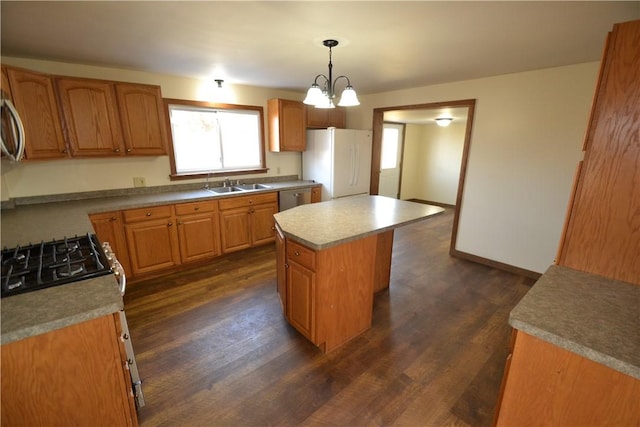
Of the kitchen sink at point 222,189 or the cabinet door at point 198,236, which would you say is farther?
the kitchen sink at point 222,189

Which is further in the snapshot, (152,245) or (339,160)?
(339,160)

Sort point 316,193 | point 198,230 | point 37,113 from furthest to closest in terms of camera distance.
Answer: point 316,193, point 198,230, point 37,113

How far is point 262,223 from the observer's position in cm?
382

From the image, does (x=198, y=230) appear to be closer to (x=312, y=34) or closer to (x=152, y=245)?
(x=152, y=245)

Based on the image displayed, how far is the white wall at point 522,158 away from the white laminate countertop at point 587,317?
2.04 metres

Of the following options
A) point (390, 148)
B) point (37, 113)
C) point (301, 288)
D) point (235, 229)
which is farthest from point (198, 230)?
point (390, 148)

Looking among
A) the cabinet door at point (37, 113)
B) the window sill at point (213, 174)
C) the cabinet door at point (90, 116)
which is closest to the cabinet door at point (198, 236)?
the window sill at point (213, 174)

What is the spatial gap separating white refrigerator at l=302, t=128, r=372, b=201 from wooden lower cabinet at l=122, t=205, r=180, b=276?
219cm

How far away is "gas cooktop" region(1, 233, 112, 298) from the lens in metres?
1.20

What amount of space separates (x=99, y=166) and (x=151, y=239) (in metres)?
0.99

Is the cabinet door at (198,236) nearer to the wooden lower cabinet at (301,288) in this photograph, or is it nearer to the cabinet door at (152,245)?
the cabinet door at (152,245)

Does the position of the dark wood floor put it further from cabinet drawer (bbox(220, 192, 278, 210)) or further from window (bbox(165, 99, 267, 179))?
window (bbox(165, 99, 267, 179))

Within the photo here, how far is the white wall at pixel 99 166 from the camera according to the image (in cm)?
262

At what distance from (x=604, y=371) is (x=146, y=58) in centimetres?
361
